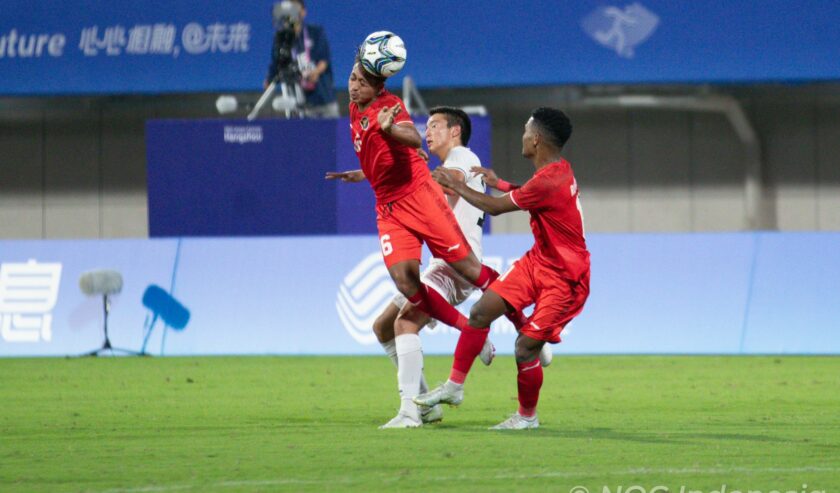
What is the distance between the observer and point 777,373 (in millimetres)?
13977

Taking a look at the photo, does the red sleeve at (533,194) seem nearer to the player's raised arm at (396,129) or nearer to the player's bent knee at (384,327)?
the player's raised arm at (396,129)

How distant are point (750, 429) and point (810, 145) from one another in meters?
15.0

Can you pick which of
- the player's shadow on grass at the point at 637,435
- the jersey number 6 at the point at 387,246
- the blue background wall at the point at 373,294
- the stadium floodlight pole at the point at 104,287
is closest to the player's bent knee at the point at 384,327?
the jersey number 6 at the point at 387,246

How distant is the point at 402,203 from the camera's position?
32.7 feet

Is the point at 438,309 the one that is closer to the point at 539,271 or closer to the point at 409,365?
the point at 409,365

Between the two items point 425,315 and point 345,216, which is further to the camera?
point 345,216

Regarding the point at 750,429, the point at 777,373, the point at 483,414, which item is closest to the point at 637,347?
the point at 777,373

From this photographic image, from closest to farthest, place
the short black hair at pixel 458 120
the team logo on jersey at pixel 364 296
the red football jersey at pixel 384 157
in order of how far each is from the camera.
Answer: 1. the red football jersey at pixel 384 157
2. the short black hair at pixel 458 120
3. the team logo on jersey at pixel 364 296

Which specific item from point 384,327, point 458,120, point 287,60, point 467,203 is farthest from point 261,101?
point 384,327

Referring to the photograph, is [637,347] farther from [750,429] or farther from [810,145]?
[810,145]

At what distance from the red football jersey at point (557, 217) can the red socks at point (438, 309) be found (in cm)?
89

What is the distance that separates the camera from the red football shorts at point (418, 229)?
9898 millimetres

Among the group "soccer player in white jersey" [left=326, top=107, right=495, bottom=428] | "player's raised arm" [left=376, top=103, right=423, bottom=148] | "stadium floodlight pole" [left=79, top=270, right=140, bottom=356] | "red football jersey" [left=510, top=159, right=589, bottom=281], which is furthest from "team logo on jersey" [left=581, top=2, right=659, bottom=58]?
"player's raised arm" [left=376, top=103, right=423, bottom=148]

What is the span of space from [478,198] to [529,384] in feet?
4.12
